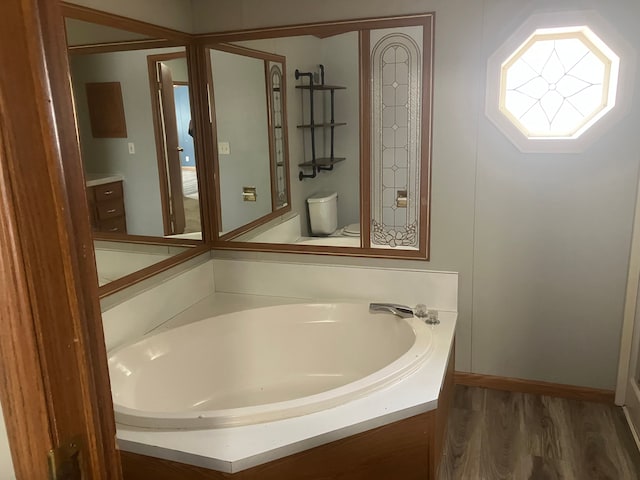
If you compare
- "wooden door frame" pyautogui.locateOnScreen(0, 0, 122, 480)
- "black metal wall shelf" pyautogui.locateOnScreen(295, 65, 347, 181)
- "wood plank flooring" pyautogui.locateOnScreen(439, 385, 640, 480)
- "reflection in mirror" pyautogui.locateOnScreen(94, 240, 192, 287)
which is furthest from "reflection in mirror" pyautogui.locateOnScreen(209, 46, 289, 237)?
"wooden door frame" pyautogui.locateOnScreen(0, 0, 122, 480)

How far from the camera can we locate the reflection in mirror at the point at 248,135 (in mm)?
2992

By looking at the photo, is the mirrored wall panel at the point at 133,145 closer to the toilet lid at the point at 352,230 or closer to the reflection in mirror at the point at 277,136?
the reflection in mirror at the point at 277,136

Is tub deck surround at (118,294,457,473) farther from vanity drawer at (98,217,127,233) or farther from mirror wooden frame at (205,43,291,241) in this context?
mirror wooden frame at (205,43,291,241)

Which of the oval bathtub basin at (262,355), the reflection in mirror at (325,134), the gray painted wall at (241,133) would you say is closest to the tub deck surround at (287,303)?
the oval bathtub basin at (262,355)

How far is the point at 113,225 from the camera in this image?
8.24 ft

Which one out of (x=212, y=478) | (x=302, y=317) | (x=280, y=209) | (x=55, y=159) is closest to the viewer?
(x=55, y=159)

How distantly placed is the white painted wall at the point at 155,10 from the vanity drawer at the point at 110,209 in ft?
2.81

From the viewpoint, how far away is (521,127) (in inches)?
104

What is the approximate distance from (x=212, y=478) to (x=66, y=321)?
1.31 metres

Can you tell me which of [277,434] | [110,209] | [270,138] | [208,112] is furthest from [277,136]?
[277,434]

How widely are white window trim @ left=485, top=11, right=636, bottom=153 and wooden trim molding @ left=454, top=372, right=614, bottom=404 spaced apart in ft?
4.09

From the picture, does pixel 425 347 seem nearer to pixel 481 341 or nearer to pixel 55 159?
pixel 481 341

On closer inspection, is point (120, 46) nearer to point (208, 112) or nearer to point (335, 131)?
point (208, 112)

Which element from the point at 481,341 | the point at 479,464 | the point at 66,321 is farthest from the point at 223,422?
the point at 481,341
